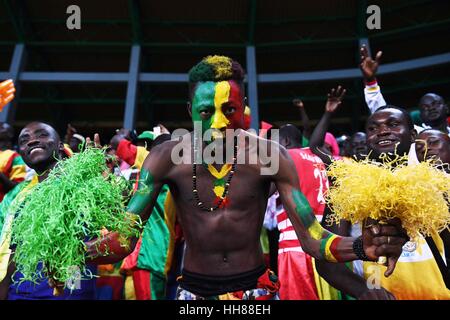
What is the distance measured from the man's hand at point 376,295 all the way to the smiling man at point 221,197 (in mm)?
361

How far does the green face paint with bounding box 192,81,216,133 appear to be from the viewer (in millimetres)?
2107

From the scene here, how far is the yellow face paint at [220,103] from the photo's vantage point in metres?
2.07

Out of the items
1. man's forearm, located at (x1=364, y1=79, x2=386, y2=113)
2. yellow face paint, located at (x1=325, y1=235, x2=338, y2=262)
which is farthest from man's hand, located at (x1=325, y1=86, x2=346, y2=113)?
yellow face paint, located at (x1=325, y1=235, x2=338, y2=262)

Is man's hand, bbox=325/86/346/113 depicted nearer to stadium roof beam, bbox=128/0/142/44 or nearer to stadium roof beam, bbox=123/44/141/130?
stadium roof beam, bbox=123/44/141/130

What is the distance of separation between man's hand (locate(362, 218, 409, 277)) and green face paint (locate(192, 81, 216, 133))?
88 cm

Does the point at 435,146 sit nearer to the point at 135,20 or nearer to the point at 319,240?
the point at 319,240

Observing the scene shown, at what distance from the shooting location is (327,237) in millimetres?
1964

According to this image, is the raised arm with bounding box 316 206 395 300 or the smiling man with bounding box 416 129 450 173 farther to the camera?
the smiling man with bounding box 416 129 450 173

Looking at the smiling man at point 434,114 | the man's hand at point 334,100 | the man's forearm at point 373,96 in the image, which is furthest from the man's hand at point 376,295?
the smiling man at point 434,114

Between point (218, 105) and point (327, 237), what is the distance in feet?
2.58

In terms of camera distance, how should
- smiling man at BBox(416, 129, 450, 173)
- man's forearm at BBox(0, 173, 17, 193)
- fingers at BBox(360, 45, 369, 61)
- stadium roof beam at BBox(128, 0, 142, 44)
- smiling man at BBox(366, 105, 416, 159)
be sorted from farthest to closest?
stadium roof beam at BBox(128, 0, 142, 44) → man's forearm at BBox(0, 173, 17, 193) → fingers at BBox(360, 45, 369, 61) → smiling man at BBox(416, 129, 450, 173) → smiling man at BBox(366, 105, 416, 159)

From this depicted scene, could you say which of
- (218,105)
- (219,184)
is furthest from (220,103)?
(219,184)
